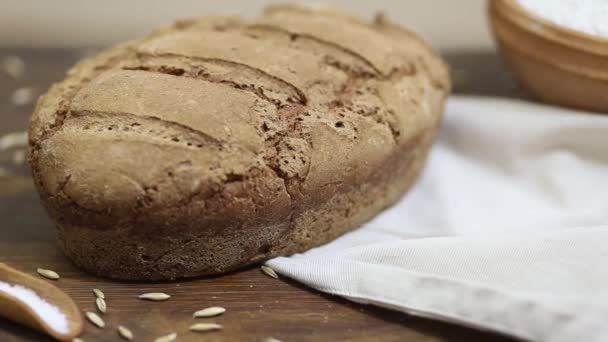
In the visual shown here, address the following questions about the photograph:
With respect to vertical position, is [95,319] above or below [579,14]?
below

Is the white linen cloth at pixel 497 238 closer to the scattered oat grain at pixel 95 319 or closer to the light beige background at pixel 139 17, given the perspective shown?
the scattered oat grain at pixel 95 319

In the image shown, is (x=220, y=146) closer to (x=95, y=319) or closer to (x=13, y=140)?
(x=95, y=319)

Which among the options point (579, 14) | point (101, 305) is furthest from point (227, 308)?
point (579, 14)

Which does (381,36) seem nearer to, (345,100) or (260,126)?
(345,100)

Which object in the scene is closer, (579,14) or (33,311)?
(33,311)

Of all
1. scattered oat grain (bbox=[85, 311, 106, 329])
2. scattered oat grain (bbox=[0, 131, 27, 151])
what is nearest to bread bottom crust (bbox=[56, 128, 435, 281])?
scattered oat grain (bbox=[85, 311, 106, 329])

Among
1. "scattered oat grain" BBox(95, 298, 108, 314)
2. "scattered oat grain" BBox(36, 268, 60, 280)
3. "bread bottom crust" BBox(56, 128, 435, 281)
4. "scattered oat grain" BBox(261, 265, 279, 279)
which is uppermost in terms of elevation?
"bread bottom crust" BBox(56, 128, 435, 281)

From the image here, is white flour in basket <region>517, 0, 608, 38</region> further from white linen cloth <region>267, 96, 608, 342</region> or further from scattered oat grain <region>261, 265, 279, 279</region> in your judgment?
scattered oat grain <region>261, 265, 279, 279</region>

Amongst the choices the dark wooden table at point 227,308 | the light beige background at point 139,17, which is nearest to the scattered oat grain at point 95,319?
the dark wooden table at point 227,308
